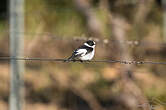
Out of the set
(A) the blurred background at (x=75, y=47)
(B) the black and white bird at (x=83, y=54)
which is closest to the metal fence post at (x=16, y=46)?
(B) the black and white bird at (x=83, y=54)

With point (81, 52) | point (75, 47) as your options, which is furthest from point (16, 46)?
point (75, 47)

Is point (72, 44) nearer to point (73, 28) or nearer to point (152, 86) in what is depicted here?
point (73, 28)

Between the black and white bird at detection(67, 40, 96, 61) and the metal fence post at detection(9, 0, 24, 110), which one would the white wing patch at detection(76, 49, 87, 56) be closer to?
the black and white bird at detection(67, 40, 96, 61)

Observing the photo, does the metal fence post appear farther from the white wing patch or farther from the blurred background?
the blurred background

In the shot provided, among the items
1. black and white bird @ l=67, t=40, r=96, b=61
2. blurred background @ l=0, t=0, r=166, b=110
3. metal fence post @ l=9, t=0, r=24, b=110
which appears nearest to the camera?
black and white bird @ l=67, t=40, r=96, b=61

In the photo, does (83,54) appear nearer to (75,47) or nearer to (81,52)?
(81,52)

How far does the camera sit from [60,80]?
12367 millimetres

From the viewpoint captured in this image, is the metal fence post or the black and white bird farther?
the metal fence post

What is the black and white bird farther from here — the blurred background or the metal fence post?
the blurred background

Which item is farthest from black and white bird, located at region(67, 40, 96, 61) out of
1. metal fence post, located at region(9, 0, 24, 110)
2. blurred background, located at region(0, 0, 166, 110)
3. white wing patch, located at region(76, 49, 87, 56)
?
blurred background, located at region(0, 0, 166, 110)

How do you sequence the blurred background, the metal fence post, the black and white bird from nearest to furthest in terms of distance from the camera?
1. the black and white bird
2. the metal fence post
3. the blurred background

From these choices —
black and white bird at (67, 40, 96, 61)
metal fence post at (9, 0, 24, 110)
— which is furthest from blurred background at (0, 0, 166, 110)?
black and white bird at (67, 40, 96, 61)

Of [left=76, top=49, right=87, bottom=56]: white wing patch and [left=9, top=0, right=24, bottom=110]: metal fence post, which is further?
[left=9, top=0, right=24, bottom=110]: metal fence post

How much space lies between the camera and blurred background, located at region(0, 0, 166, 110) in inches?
446
